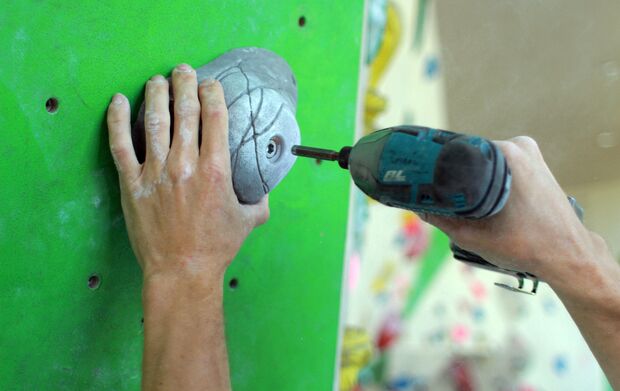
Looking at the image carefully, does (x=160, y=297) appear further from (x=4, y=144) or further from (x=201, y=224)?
(x=4, y=144)

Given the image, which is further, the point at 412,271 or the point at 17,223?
the point at 412,271

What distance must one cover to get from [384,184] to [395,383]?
1.94 meters

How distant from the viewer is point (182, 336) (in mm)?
701

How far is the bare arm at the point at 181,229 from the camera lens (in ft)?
2.30

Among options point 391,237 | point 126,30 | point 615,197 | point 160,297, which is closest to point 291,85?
point 126,30

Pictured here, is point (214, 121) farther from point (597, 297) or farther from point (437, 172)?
point (597, 297)

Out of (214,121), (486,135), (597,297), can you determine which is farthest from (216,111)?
(486,135)

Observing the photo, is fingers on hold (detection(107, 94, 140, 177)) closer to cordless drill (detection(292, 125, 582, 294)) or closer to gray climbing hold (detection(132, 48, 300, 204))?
gray climbing hold (detection(132, 48, 300, 204))

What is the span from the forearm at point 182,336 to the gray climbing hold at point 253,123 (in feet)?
0.53

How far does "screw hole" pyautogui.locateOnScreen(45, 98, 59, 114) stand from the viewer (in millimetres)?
724

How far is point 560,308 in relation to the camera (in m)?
2.32

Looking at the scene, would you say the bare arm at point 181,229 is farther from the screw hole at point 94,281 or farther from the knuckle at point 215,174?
the screw hole at point 94,281

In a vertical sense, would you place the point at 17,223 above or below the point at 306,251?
above

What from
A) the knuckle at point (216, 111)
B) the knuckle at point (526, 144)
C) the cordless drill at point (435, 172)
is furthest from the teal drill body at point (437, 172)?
the knuckle at point (216, 111)
